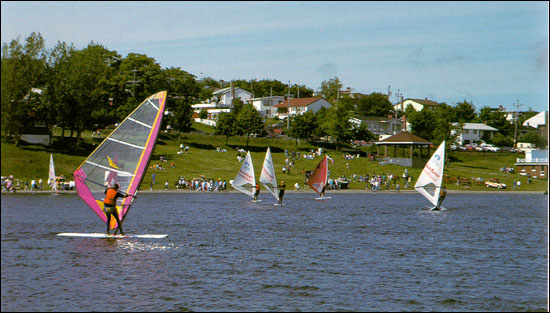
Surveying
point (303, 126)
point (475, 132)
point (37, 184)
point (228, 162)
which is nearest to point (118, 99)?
point (228, 162)

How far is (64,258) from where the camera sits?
91.3 ft

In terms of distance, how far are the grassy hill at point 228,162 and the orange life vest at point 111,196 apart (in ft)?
119

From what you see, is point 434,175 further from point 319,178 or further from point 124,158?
point 124,158

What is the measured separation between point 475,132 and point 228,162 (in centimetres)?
10105

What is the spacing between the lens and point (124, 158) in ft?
102

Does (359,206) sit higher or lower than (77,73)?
lower

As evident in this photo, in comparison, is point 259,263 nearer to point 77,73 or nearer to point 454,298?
point 454,298

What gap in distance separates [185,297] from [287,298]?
3.72m

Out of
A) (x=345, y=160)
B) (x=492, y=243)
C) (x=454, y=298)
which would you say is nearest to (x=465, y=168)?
(x=345, y=160)

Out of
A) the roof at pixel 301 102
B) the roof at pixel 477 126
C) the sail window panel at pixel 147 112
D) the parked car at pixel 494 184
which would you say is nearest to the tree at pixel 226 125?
the parked car at pixel 494 184

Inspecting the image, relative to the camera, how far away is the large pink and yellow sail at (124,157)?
3034cm

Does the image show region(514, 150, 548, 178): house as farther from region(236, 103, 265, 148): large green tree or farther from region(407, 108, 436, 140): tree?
region(236, 103, 265, 148): large green tree

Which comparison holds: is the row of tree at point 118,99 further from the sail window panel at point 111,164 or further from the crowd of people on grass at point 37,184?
the sail window panel at point 111,164

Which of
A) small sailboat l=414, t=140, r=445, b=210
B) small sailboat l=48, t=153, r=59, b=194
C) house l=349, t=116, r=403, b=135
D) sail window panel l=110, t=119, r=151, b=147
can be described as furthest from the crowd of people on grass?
house l=349, t=116, r=403, b=135
